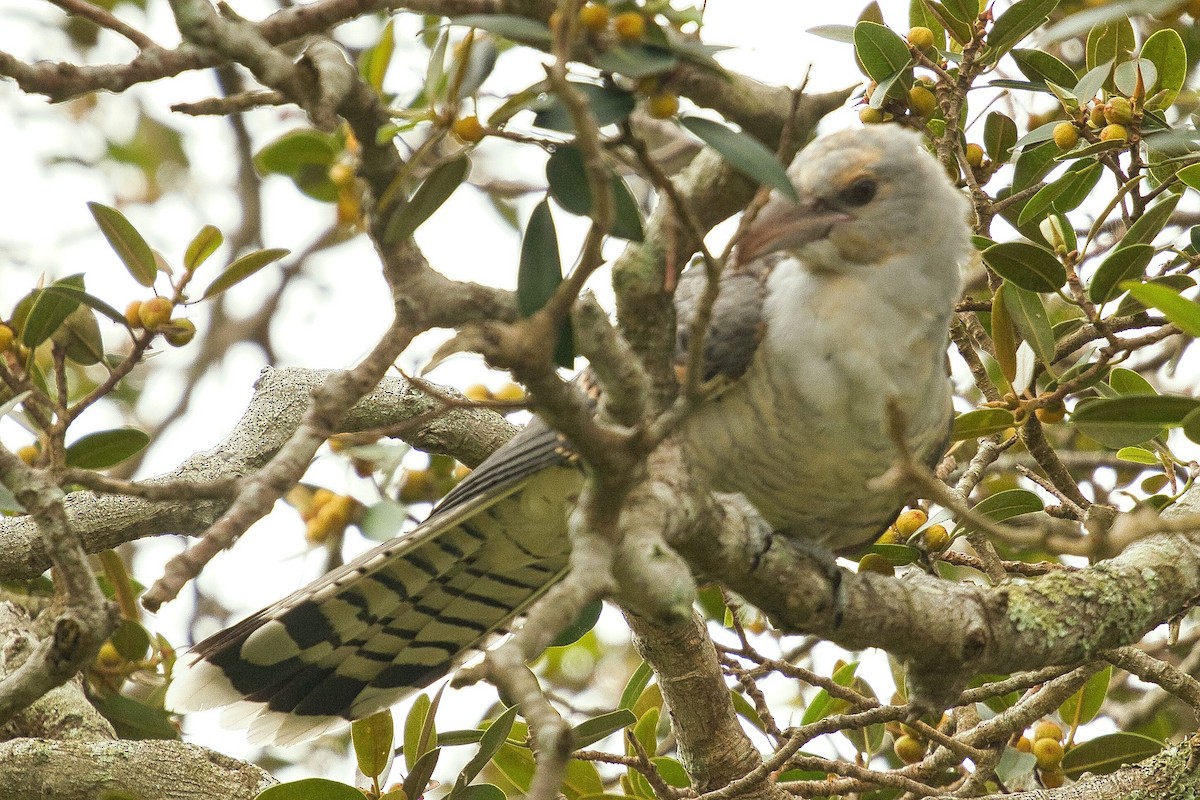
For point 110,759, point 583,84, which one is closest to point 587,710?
point 110,759

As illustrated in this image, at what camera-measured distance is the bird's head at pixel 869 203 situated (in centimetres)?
312

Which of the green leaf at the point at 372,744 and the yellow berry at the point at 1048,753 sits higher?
the green leaf at the point at 372,744

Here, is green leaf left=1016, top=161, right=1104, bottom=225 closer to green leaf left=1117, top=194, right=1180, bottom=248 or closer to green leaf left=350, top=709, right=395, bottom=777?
green leaf left=1117, top=194, right=1180, bottom=248

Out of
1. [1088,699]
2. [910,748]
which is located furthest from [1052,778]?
[910,748]

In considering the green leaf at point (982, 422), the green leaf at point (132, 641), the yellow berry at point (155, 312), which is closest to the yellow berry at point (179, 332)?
the yellow berry at point (155, 312)

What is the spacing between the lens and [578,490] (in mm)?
3539

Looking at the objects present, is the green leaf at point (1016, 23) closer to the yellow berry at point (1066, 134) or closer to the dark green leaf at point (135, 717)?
the yellow berry at point (1066, 134)

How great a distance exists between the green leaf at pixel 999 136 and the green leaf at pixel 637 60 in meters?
1.96

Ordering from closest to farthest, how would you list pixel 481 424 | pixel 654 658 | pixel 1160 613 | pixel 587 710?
pixel 1160 613 → pixel 654 658 → pixel 481 424 → pixel 587 710

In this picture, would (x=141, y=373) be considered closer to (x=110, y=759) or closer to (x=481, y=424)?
(x=481, y=424)

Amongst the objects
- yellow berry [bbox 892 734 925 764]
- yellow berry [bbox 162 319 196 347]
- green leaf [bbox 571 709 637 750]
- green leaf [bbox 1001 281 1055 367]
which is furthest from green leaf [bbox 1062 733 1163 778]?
yellow berry [bbox 162 319 196 347]

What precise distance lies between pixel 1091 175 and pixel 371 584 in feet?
7.66

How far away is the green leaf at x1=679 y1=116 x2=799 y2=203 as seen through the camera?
74.8 inches

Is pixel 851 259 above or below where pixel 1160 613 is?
above
